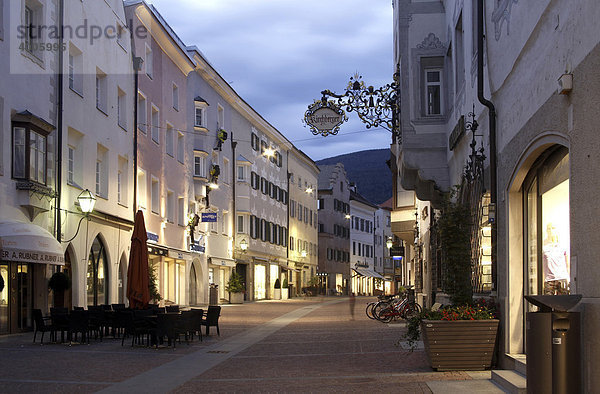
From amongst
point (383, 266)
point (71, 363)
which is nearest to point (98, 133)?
point (71, 363)

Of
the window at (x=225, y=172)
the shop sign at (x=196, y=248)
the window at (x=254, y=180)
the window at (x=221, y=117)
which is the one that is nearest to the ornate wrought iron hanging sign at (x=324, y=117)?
the shop sign at (x=196, y=248)

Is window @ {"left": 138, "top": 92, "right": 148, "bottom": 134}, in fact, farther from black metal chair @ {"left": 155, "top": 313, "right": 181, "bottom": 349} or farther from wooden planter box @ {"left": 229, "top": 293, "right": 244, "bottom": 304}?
black metal chair @ {"left": 155, "top": 313, "right": 181, "bottom": 349}

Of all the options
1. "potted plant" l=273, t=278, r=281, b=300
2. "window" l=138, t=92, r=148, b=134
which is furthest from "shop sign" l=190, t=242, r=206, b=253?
"potted plant" l=273, t=278, r=281, b=300

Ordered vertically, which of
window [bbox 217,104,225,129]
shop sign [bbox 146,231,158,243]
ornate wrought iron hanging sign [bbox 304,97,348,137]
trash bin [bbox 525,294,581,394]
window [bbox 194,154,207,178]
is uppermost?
window [bbox 217,104,225,129]

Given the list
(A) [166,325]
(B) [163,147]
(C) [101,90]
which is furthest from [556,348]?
(B) [163,147]

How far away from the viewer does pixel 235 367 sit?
14.1m

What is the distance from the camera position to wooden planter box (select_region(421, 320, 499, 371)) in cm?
1223

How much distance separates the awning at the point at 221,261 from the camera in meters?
46.9

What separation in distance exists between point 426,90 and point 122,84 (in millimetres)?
15303

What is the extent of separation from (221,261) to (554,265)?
39553 millimetres

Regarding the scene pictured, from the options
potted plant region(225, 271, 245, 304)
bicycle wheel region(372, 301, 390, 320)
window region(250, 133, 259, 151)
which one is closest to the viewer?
bicycle wheel region(372, 301, 390, 320)

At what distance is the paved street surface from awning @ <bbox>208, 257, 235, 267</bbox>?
25550mm

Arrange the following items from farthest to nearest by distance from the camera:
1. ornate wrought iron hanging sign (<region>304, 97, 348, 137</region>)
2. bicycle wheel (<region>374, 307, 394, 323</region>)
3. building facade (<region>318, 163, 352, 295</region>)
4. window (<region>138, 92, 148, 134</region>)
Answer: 1. building facade (<region>318, 163, 352, 295</region>)
2. window (<region>138, 92, 148, 134</region>)
3. bicycle wheel (<region>374, 307, 394, 323</region>)
4. ornate wrought iron hanging sign (<region>304, 97, 348, 137</region>)

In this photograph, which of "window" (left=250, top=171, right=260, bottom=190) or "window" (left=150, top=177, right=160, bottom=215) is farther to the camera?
"window" (left=250, top=171, right=260, bottom=190)
